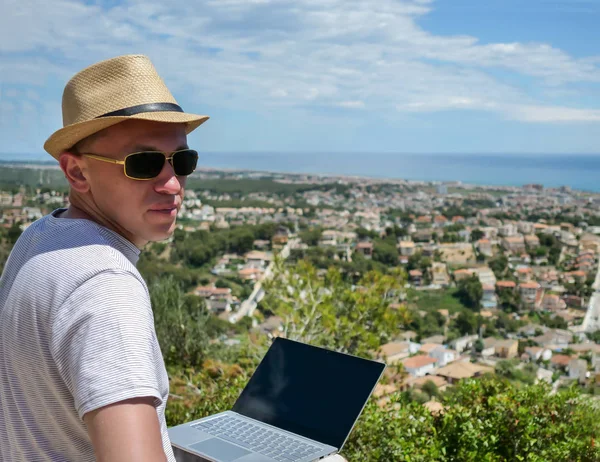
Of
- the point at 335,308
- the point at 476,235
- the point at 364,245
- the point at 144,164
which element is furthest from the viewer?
the point at 476,235

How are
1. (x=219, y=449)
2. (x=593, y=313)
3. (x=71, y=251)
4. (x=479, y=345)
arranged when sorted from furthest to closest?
(x=593, y=313) → (x=479, y=345) → (x=219, y=449) → (x=71, y=251)

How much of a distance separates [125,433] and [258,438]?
2.22 ft

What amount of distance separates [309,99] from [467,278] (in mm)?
20498

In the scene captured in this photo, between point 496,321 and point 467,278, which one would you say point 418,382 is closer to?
point 496,321

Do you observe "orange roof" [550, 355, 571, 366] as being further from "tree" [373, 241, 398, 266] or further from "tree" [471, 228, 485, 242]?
"tree" [471, 228, 485, 242]

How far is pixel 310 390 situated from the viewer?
52.3 inches

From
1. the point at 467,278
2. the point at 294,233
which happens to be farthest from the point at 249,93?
the point at 467,278

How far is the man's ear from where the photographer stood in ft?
3.05

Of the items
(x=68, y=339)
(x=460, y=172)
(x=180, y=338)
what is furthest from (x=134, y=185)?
(x=460, y=172)

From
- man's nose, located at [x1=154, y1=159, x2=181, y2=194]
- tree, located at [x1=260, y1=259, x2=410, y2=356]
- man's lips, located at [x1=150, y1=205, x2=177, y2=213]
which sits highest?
man's nose, located at [x1=154, y1=159, x2=181, y2=194]

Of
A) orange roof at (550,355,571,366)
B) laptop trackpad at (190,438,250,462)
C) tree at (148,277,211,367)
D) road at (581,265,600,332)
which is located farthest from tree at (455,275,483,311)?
laptop trackpad at (190,438,250,462)

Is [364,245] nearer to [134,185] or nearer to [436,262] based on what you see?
[436,262]

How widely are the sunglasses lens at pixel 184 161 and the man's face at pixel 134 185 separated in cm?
2

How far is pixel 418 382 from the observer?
6008 mm
